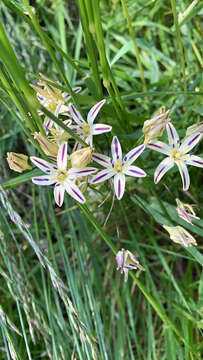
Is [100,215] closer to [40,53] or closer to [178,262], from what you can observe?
[178,262]

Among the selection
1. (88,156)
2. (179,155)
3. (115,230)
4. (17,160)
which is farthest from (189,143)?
(115,230)

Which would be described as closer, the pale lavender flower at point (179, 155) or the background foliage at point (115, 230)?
the pale lavender flower at point (179, 155)

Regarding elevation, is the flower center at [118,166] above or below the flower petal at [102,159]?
below

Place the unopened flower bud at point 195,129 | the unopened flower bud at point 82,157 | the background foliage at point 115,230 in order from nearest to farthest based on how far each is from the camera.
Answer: the unopened flower bud at point 82,157 → the unopened flower bud at point 195,129 → the background foliage at point 115,230

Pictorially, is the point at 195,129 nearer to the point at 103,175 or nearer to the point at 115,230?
the point at 103,175

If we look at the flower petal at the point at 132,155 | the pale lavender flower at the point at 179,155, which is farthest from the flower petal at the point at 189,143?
the flower petal at the point at 132,155

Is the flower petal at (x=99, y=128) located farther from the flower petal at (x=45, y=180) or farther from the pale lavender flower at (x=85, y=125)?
the flower petal at (x=45, y=180)

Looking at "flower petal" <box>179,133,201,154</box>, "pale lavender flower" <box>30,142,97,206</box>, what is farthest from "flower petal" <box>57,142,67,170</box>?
"flower petal" <box>179,133,201,154</box>
